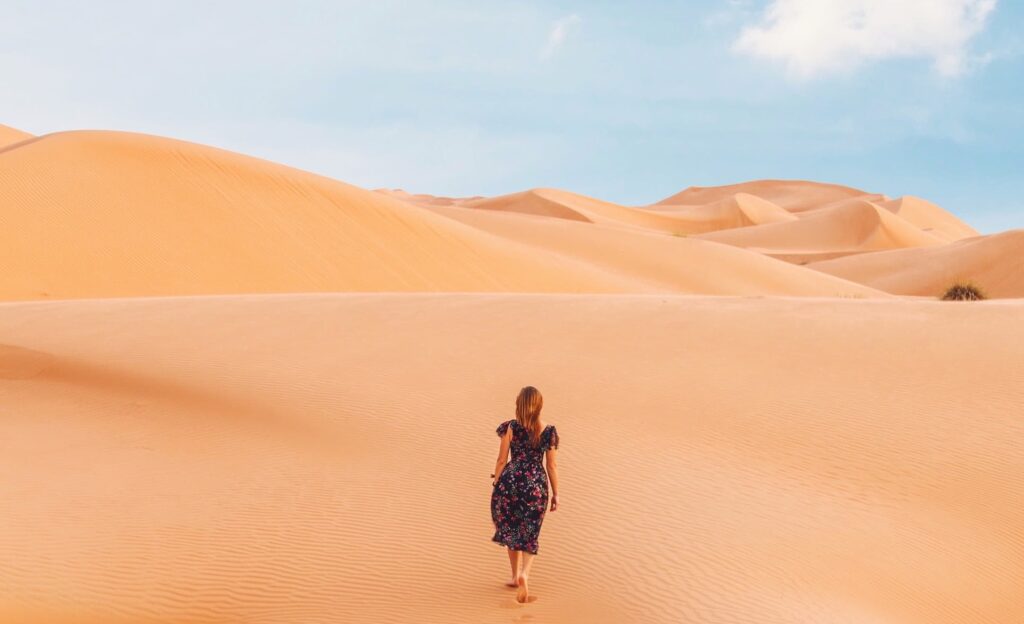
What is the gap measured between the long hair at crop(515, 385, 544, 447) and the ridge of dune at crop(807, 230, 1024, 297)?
47.1 meters

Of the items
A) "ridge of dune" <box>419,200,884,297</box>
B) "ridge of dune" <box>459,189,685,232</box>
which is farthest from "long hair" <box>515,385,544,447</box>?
"ridge of dune" <box>459,189,685,232</box>

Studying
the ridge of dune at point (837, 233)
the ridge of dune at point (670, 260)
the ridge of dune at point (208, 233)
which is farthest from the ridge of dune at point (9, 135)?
the ridge of dune at point (837, 233)

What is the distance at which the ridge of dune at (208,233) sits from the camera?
82.7 feet

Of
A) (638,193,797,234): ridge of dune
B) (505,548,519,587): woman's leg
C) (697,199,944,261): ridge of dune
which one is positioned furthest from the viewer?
(638,193,797,234): ridge of dune

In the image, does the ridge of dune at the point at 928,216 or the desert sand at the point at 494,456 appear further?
the ridge of dune at the point at 928,216

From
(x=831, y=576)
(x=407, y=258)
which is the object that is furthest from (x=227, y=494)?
(x=407, y=258)

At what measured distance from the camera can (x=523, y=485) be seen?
638 centimetres

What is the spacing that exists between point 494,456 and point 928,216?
4475 inches

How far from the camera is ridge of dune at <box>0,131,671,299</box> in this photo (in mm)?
25203

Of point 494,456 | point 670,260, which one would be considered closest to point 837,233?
point 670,260

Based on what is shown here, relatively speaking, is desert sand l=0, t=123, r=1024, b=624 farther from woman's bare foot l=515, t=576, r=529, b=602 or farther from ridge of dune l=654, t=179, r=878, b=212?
ridge of dune l=654, t=179, r=878, b=212

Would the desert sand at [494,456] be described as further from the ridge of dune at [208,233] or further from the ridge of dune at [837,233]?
the ridge of dune at [837,233]

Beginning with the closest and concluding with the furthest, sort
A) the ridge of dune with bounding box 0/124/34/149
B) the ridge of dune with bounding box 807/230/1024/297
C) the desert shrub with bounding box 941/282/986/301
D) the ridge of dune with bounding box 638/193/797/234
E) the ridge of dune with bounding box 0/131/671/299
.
→ 1. the ridge of dune with bounding box 0/131/671/299
2. the desert shrub with bounding box 941/282/986/301
3. the ridge of dune with bounding box 807/230/1024/297
4. the ridge of dune with bounding box 0/124/34/149
5. the ridge of dune with bounding box 638/193/797/234

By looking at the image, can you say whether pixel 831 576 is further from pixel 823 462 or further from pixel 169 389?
pixel 169 389
